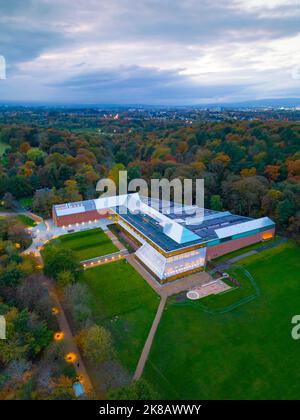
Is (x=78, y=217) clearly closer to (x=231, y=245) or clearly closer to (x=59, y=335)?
(x=59, y=335)

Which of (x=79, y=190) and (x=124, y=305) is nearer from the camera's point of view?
(x=124, y=305)

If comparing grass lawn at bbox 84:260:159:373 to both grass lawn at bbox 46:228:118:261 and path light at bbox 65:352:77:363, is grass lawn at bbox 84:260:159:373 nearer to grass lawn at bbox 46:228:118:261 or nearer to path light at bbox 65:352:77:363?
path light at bbox 65:352:77:363

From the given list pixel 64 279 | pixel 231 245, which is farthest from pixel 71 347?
pixel 231 245

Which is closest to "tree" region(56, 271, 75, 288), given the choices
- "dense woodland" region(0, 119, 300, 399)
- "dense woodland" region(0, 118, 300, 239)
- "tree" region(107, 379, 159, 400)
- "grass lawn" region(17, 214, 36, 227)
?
"dense woodland" region(0, 119, 300, 399)

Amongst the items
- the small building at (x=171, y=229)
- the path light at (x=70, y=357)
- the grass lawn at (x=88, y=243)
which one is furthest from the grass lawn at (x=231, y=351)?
the grass lawn at (x=88, y=243)

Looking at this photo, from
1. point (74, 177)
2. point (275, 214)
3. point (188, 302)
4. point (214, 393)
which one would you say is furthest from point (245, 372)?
point (74, 177)
